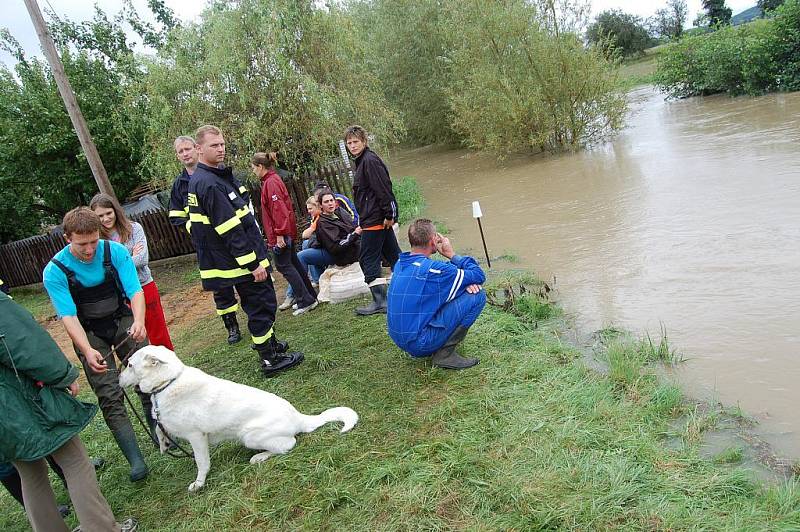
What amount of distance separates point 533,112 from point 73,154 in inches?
512

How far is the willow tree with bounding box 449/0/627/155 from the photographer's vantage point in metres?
15.6

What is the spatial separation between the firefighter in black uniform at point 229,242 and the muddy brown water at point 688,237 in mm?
3077

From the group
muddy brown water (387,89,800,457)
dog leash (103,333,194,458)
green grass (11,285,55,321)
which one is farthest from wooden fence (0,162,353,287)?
dog leash (103,333,194,458)

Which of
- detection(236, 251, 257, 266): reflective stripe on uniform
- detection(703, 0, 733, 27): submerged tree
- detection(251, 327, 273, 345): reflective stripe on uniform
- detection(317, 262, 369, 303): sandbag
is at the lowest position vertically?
detection(317, 262, 369, 303): sandbag

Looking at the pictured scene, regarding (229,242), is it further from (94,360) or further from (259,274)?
(94,360)

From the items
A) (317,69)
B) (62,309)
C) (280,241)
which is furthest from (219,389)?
(317,69)

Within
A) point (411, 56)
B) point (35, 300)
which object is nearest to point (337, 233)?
point (35, 300)

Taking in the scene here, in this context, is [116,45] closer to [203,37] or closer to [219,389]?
[203,37]

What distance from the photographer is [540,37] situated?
1562 cm

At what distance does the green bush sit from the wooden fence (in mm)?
16375

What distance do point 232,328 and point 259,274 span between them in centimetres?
215

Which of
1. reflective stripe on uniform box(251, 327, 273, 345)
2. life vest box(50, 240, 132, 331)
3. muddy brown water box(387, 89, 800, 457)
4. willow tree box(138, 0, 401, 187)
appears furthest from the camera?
willow tree box(138, 0, 401, 187)

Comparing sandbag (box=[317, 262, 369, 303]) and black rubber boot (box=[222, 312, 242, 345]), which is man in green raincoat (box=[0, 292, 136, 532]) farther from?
sandbag (box=[317, 262, 369, 303])

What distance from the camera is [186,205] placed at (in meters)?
5.55
